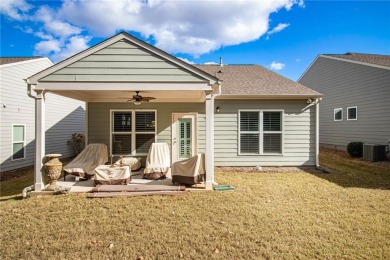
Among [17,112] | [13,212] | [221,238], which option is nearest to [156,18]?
[17,112]

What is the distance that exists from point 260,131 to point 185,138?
309cm

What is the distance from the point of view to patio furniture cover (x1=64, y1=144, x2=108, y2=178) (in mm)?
6398

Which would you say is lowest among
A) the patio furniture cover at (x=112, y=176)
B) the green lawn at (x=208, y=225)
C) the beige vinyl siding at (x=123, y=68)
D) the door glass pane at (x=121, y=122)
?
the green lawn at (x=208, y=225)

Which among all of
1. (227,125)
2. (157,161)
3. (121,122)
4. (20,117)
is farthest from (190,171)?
(20,117)

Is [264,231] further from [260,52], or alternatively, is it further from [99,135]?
[260,52]

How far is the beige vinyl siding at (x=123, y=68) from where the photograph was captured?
5395 mm

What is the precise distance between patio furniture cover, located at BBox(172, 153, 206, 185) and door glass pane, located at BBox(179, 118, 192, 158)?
2888 mm

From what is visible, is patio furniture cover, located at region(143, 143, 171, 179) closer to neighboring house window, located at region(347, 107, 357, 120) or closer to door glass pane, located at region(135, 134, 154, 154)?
door glass pane, located at region(135, 134, 154, 154)

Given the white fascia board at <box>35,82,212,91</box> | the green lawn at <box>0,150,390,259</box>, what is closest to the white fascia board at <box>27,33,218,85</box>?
the white fascia board at <box>35,82,212,91</box>

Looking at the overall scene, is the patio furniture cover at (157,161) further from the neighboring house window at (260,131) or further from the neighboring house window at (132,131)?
the neighboring house window at (260,131)

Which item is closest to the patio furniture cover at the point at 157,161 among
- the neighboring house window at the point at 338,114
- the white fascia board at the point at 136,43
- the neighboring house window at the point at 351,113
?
the white fascia board at the point at 136,43

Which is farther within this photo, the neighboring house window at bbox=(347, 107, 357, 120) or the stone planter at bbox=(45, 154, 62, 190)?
the neighboring house window at bbox=(347, 107, 357, 120)

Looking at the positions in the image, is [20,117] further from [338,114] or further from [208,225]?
[338,114]

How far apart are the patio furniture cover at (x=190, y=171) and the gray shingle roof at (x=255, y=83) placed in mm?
2924
